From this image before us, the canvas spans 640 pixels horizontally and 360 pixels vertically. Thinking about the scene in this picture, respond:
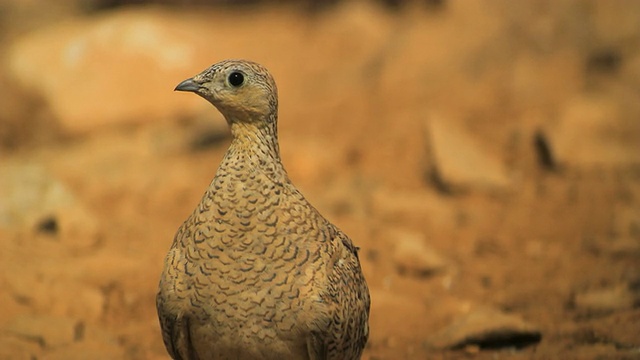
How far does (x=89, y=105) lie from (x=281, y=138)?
3.18 meters

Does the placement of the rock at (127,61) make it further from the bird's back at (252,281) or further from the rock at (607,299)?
the bird's back at (252,281)

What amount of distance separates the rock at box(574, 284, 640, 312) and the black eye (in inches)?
146

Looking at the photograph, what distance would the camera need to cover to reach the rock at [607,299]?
7.39 m

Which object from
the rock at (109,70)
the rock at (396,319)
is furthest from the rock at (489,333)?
the rock at (109,70)

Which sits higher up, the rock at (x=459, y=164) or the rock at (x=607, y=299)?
the rock at (x=459, y=164)

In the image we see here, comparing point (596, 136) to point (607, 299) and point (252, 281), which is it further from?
point (252, 281)

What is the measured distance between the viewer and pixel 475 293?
27.6 ft

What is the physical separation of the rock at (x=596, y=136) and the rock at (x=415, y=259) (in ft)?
8.39

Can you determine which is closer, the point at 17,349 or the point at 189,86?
the point at 189,86

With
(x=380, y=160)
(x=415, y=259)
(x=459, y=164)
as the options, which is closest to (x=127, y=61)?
(x=380, y=160)

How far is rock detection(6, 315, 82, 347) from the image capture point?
22.1 ft

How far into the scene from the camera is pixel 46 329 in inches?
271

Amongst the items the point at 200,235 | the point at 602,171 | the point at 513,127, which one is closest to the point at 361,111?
the point at 513,127

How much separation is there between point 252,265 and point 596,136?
23.0ft
